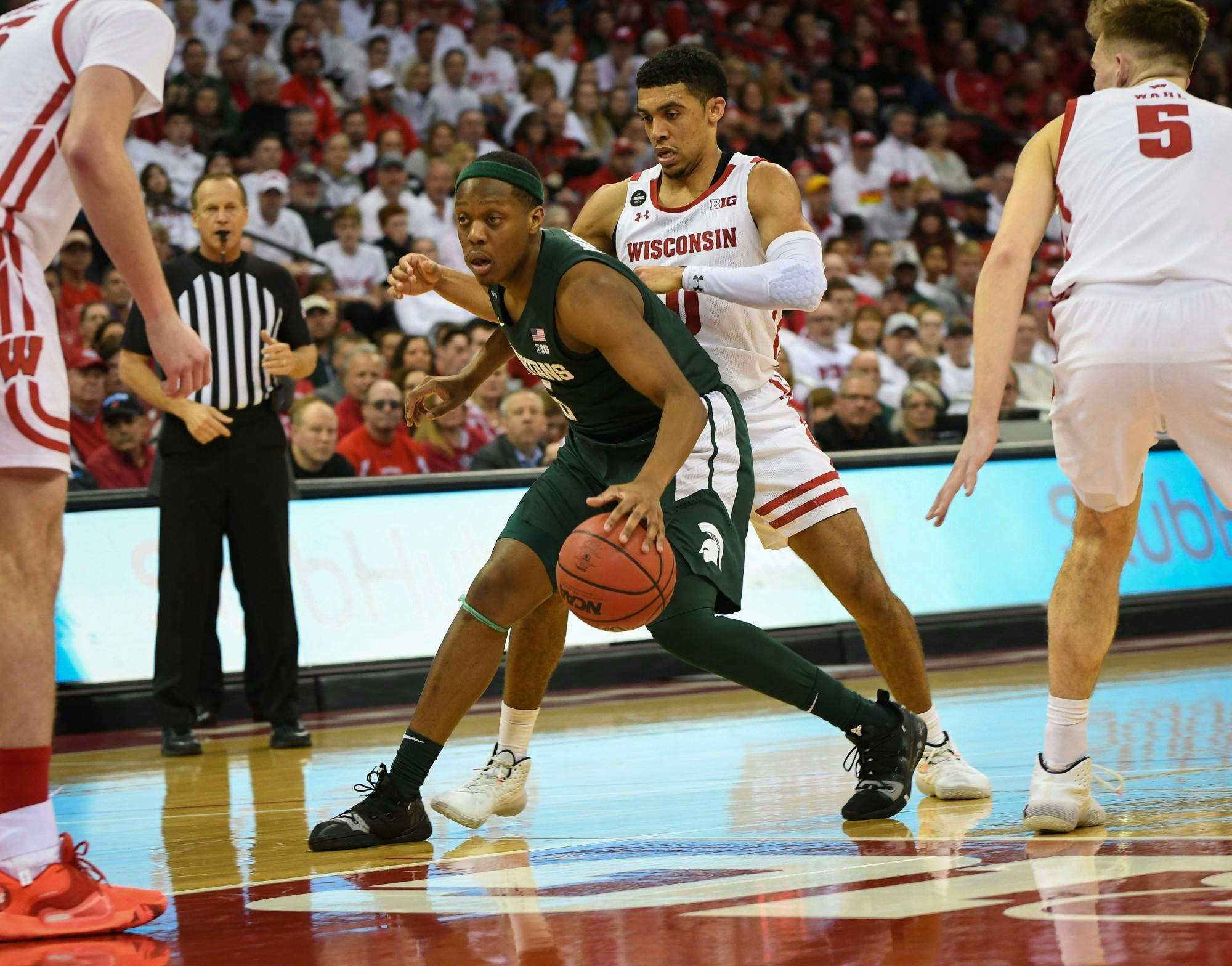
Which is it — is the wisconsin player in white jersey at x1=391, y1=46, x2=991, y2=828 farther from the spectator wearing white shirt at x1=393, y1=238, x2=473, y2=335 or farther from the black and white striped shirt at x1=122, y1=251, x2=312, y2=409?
the spectator wearing white shirt at x1=393, y1=238, x2=473, y2=335

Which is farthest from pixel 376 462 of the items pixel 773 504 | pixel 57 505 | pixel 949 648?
pixel 57 505

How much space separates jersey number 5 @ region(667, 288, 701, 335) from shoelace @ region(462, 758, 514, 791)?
1.43 m

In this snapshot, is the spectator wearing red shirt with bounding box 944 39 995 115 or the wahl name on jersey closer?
the wahl name on jersey

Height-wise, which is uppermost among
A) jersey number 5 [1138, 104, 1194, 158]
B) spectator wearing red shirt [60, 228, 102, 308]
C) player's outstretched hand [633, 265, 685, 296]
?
spectator wearing red shirt [60, 228, 102, 308]

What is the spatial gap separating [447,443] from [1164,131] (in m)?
6.52

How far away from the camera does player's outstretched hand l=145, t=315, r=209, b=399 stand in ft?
11.5

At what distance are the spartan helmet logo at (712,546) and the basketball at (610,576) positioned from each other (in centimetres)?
33

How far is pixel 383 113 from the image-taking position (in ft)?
48.6

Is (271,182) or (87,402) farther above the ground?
(271,182)

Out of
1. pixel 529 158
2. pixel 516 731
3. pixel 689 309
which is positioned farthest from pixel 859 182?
pixel 516 731

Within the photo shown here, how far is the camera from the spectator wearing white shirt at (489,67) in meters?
15.8

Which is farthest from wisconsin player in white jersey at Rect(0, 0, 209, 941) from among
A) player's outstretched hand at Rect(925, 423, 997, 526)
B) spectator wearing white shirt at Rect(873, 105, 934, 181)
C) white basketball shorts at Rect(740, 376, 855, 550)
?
spectator wearing white shirt at Rect(873, 105, 934, 181)

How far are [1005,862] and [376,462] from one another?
21.3 ft

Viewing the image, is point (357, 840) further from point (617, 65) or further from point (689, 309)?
point (617, 65)
